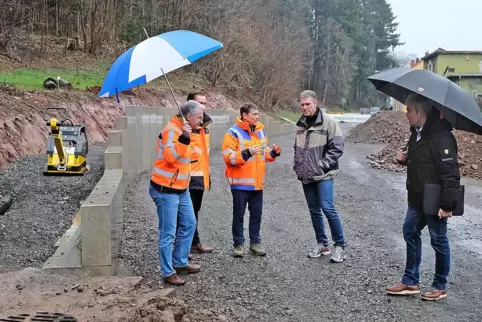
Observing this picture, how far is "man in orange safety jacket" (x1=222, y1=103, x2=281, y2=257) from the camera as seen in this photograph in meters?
6.17

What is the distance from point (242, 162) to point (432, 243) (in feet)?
7.26

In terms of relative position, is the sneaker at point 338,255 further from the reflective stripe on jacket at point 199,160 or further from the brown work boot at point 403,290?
the reflective stripe on jacket at point 199,160

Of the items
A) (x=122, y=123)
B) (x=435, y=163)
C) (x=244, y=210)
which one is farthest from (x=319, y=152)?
(x=122, y=123)

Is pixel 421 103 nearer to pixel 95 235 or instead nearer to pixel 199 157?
pixel 199 157

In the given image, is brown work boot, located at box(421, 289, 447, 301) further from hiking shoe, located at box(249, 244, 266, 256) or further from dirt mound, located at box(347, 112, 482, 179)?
dirt mound, located at box(347, 112, 482, 179)

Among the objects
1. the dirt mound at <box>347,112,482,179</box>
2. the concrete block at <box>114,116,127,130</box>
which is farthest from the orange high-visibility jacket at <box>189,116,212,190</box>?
the concrete block at <box>114,116,127,130</box>

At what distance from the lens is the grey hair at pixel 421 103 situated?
5047 millimetres

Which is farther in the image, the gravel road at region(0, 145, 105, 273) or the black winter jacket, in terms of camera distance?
the gravel road at region(0, 145, 105, 273)

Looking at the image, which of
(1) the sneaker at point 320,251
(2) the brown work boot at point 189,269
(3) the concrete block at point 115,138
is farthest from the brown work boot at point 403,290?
(3) the concrete block at point 115,138

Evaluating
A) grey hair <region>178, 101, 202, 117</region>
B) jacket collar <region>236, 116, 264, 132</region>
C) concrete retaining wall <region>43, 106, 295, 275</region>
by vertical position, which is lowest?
concrete retaining wall <region>43, 106, 295, 275</region>

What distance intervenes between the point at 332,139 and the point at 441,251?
5.72 feet

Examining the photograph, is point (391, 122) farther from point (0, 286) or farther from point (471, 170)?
point (0, 286)

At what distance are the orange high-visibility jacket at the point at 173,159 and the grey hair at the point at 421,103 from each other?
2.17 meters

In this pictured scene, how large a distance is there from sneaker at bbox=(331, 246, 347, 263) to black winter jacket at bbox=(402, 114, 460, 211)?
1.39 metres
